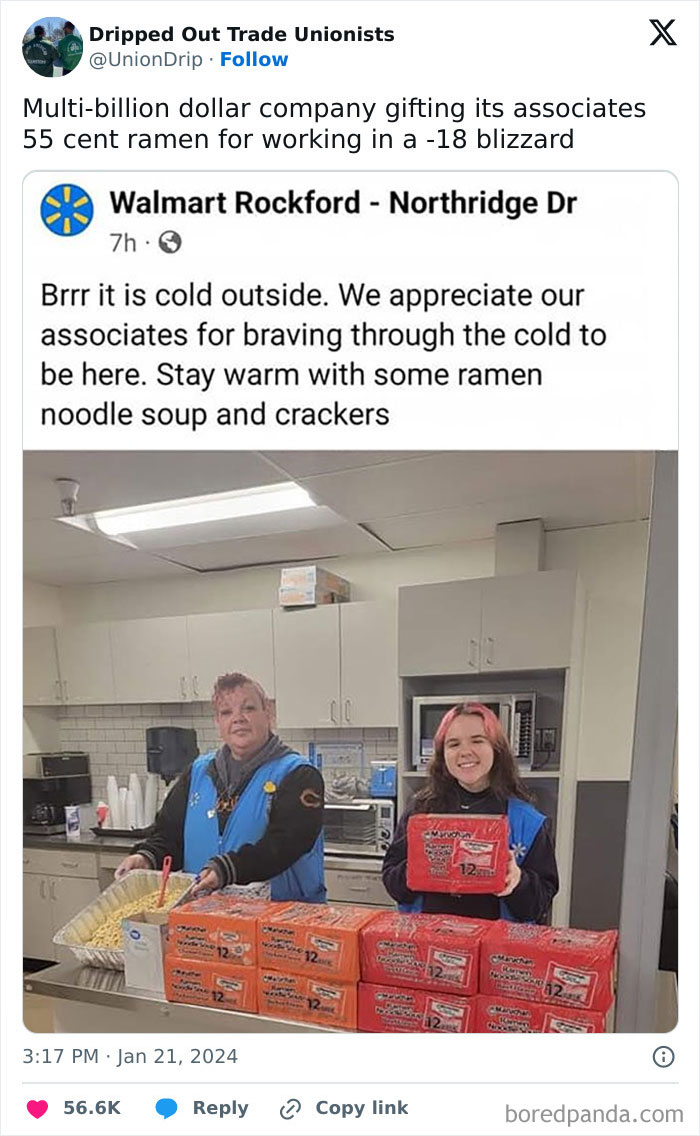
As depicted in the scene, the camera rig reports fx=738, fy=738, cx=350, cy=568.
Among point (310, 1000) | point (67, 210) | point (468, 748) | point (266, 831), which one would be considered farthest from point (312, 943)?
point (67, 210)

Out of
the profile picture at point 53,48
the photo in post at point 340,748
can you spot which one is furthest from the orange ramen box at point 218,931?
the profile picture at point 53,48

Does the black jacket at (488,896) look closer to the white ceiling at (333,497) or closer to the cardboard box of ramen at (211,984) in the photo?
the cardboard box of ramen at (211,984)

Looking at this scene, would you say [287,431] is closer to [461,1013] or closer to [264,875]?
[461,1013]

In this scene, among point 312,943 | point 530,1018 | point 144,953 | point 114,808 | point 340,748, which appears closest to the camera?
point 530,1018

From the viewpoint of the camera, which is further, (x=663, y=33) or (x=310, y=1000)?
(x=310, y=1000)

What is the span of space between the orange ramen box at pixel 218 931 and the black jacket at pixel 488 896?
0.87ft

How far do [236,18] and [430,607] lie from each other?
0.82 meters

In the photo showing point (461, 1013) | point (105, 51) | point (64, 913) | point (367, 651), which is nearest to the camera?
point (105, 51)

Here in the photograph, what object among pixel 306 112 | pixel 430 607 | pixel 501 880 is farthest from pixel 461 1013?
pixel 306 112

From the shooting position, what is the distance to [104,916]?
3.60 feet

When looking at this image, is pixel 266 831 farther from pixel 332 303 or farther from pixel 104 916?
pixel 332 303

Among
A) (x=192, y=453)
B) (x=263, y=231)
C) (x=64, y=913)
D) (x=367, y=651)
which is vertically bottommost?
(x=64, y=913)

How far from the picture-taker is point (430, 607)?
113cm

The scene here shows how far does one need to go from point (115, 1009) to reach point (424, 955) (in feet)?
1.46
